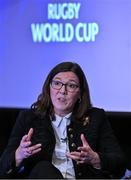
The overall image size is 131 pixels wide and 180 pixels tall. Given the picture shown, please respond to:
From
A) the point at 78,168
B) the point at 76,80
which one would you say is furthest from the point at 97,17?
the point at 78,168

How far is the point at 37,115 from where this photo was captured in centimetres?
223

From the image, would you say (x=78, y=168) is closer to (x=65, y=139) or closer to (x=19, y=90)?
(x=65, y=139)

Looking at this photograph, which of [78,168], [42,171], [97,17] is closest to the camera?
[42,171]

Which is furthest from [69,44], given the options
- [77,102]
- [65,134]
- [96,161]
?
[96,161]

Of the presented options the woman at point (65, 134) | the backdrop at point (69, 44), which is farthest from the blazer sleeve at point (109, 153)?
the backdrop at point (69, 44)

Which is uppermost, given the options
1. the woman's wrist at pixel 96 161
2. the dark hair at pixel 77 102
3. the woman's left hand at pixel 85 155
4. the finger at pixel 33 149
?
the dark hair at pixel 77 102

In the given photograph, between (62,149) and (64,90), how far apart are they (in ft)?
0.97

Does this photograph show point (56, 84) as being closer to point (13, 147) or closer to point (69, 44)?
point (13, 147)

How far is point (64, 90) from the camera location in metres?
2.15

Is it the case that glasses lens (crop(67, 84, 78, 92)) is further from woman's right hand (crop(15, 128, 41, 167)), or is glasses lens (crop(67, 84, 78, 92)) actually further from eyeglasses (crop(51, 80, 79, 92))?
woman's right hand (crop(15, 128, 41, 167))

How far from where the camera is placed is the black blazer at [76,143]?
2.12 metres

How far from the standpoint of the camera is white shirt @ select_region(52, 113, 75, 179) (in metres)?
2.15

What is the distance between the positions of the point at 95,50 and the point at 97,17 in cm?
23

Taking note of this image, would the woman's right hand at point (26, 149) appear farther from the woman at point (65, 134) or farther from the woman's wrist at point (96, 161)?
the woman's wrist at point (96, 161)
